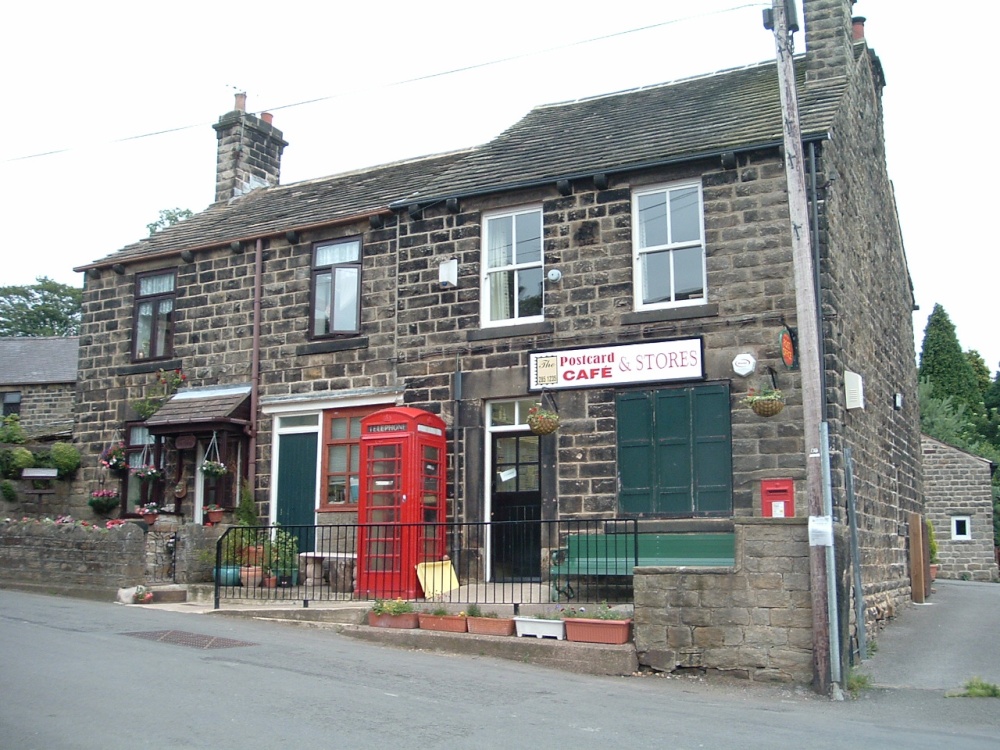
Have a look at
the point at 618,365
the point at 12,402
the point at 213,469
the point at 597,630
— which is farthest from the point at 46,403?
the point at 597,630

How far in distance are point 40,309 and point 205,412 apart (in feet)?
161

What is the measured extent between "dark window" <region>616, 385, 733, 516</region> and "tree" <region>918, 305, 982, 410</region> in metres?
37.4

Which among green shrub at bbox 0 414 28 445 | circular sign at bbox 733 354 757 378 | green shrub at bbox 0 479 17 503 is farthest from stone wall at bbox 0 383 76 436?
circular sign at bbox 733 354 757 378

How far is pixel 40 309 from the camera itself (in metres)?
60.8

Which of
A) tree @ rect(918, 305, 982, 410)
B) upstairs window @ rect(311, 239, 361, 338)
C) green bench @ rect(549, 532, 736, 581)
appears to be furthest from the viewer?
tree @ rect(918, 305, 982, 410)

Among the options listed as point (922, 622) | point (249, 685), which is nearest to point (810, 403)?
point (249, 685)

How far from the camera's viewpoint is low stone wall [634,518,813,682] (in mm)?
9969

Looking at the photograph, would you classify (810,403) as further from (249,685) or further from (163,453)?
(163,453)

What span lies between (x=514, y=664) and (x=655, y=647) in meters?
1.50

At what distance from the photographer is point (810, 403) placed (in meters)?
10.1

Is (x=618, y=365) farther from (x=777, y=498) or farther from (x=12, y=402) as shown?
(x=12, y=402)

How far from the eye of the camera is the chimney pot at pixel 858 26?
1720 cm

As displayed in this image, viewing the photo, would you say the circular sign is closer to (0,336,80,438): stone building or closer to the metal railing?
the metal railing

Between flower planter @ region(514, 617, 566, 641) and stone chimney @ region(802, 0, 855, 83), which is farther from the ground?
stone chimney @ region(802, 0, 855, 83)
